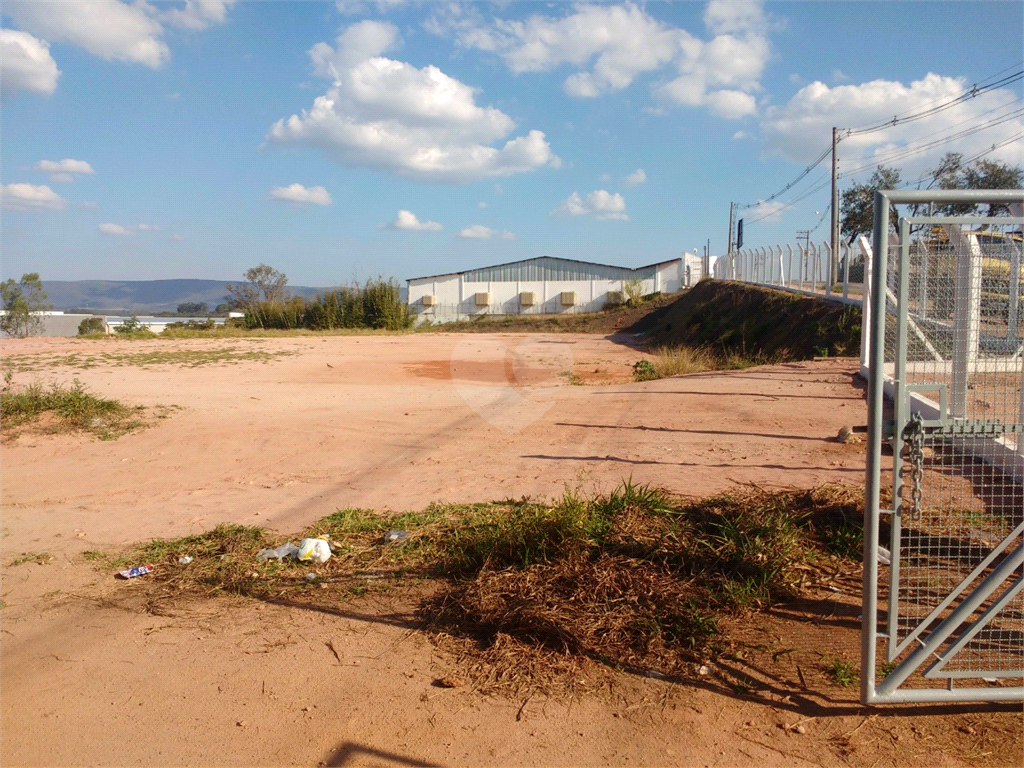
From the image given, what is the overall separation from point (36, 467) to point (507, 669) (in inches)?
272

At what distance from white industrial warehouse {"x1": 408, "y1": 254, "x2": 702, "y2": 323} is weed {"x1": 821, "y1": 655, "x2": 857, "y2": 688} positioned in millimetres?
48307

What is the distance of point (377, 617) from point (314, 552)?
981 mm

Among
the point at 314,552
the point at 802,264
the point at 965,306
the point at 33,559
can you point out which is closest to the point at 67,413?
the point at 33,559

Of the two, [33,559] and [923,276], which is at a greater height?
[923,276]

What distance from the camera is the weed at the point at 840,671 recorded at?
3.09 meters

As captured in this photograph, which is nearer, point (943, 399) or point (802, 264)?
point (943, 399)

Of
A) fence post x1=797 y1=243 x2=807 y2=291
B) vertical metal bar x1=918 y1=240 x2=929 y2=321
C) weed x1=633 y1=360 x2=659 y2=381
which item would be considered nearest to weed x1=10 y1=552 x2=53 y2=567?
vertical metal bar x1=918 y1=240 x2=929 y2=321

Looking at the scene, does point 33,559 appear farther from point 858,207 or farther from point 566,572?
point 858,207

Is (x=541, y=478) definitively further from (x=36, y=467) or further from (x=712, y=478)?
(x=36, y=467)

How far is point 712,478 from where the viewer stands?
6316mm

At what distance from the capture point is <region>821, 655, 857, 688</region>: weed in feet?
10.2

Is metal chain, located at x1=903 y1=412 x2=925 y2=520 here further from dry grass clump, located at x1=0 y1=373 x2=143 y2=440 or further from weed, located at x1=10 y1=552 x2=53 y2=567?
dry grass clump, located at x1=0 y1=373 x2=143 y2=440

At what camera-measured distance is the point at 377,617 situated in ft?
12.8

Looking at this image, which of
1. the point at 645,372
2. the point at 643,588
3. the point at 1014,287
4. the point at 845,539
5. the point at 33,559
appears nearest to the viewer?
the point at 1014,287
